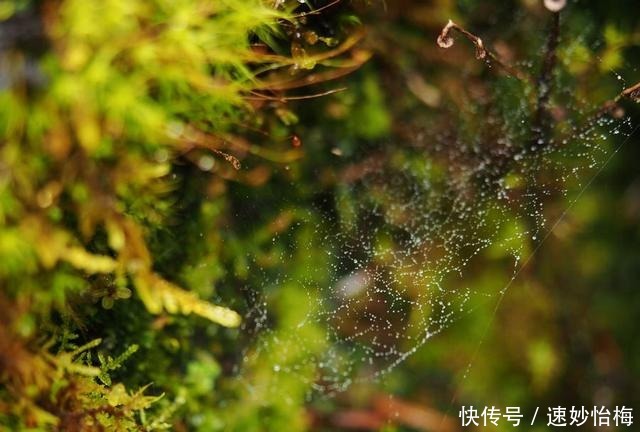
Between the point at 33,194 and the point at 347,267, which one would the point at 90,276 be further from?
the point at 347,267

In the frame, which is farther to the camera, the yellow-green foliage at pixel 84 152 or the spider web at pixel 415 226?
the spider web at pixel 415 226

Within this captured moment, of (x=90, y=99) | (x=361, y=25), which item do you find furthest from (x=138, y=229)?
(x=361, y=25)

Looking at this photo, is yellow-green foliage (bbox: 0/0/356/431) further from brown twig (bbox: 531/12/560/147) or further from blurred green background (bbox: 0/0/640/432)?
brown twig (bbox: 531/12/560/147)

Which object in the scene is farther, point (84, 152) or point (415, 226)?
point (415, 226)

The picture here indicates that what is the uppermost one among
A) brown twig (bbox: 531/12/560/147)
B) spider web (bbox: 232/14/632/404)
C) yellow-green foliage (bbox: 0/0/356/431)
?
yellow-green foliage (bbox: 0/0/356/431)

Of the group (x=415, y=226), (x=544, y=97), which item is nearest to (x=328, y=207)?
(x=415, y=226)

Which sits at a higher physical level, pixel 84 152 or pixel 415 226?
pixel 84 152

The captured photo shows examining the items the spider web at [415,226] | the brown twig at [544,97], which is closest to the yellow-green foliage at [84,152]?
the spider web at [415,226]

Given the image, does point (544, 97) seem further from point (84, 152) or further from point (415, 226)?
point (84, 152)

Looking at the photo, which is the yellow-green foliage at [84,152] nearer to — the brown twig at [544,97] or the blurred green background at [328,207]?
the blurred green background at [328,207]

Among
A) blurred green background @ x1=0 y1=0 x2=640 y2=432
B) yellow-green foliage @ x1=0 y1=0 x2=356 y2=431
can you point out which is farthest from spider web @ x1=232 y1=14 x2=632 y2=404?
yellow-green foliage @ x1=0 y1=0 x2=356 y2=431

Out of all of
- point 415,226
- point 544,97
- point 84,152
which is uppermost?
point 84,152
